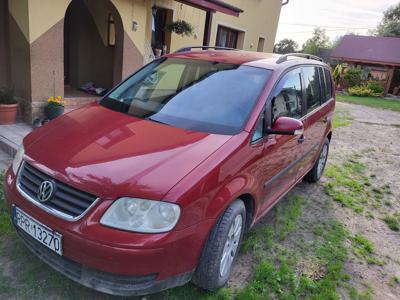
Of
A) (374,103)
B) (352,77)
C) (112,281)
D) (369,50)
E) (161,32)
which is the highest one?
(369,50)

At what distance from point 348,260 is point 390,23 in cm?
5125

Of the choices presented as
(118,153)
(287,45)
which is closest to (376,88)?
(118,153)

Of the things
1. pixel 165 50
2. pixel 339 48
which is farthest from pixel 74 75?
pixel 339 48

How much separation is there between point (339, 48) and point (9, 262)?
3191cm

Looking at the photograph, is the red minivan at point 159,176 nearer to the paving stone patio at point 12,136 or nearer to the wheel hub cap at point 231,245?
the wheel hub cap at point 231,245

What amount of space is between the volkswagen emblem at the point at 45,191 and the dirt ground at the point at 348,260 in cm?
71

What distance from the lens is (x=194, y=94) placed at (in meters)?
3.15

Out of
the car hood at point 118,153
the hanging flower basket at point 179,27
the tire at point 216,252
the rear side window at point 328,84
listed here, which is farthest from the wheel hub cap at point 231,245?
the hanging flower basket at point 179,27

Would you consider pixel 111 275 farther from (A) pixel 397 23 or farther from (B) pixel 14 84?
(A) pixel 397 23

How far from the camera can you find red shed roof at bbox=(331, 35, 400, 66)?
27219mm

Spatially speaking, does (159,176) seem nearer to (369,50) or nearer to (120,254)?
(120,254)

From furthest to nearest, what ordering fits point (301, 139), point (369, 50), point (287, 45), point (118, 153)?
point (287, 45), point (369, 50), point (301, 139), point (118, 153)

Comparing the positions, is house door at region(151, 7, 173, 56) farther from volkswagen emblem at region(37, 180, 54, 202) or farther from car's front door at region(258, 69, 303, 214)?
volkswagen emblem at region(37, 180, 54, 202)

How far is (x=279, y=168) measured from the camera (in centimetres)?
332
